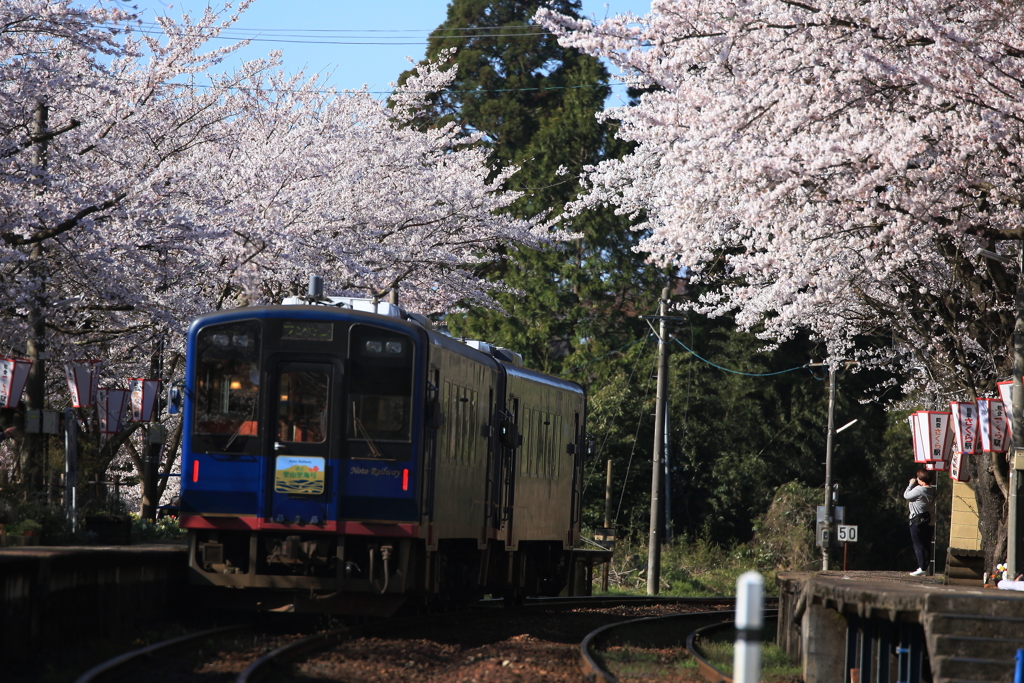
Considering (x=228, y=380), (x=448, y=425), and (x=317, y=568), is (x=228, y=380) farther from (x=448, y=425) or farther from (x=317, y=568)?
(x=448, y=425)

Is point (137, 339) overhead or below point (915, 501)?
overhead

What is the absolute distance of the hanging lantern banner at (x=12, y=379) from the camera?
14484mm

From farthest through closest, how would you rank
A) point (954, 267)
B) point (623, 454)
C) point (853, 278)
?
point (623, 454) < point (853, 278) < point (954, 267)

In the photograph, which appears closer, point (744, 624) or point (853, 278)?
point (744, 624)

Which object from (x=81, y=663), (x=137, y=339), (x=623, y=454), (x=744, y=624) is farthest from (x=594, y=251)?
(x=744, y=624)

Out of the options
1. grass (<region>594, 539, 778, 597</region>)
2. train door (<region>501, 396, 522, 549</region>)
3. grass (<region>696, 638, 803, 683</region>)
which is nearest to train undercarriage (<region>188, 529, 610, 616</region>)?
train door (<region>501, 396, 522, 549</region>)

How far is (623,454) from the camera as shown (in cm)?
3822

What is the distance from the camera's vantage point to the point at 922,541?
16.3m

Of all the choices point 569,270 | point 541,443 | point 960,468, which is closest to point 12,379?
point 541,443

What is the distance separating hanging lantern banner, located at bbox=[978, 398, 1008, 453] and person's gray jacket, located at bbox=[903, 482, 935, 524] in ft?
6.14

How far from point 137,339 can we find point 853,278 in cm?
1058

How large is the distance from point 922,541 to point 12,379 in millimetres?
10694

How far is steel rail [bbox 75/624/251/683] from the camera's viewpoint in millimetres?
8141

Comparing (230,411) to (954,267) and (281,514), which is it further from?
(954,267)
